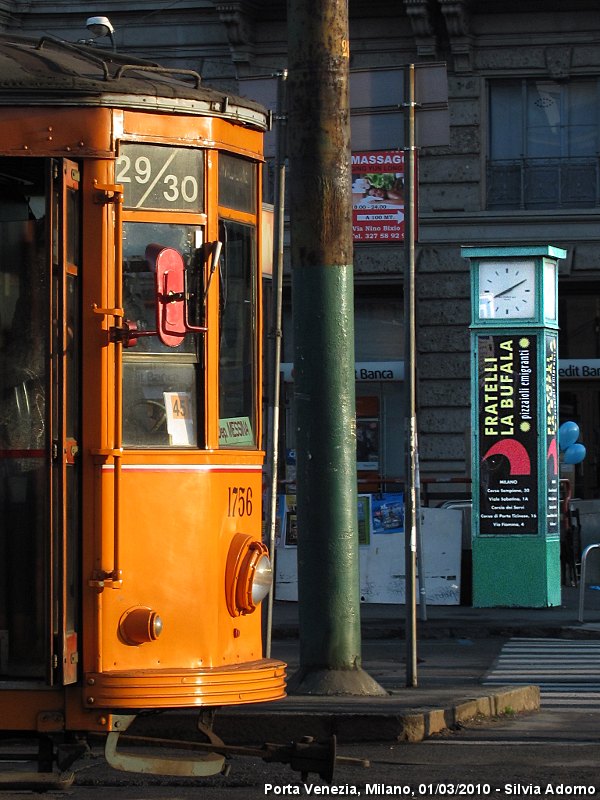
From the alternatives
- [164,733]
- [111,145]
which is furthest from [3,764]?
[111,145]

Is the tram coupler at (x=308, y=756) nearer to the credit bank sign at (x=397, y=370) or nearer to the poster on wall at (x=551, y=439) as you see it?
the poster on wall at (x=551, y=439)

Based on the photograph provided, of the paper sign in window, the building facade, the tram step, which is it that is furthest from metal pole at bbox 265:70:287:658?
the building facade

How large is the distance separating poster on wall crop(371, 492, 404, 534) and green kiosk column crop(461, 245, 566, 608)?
97cm

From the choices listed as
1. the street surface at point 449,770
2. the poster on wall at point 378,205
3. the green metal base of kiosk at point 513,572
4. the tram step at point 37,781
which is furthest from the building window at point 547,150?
the tram step at point 37,781

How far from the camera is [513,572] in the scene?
16766 millimetres

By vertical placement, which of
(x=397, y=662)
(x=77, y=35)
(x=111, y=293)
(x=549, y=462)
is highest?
(x=77, y=35)

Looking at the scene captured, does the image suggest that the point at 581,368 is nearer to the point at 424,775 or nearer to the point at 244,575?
the point at 424,775

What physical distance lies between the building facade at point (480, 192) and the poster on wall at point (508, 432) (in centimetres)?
933

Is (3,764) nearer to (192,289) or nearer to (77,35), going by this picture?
(192,289)

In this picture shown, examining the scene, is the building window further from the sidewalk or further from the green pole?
the green pole

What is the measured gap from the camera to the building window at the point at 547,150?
26.9 meters

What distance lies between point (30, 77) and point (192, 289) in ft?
3.53

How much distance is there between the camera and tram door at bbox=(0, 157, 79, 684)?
6.45 meters

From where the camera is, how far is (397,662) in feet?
42.8
